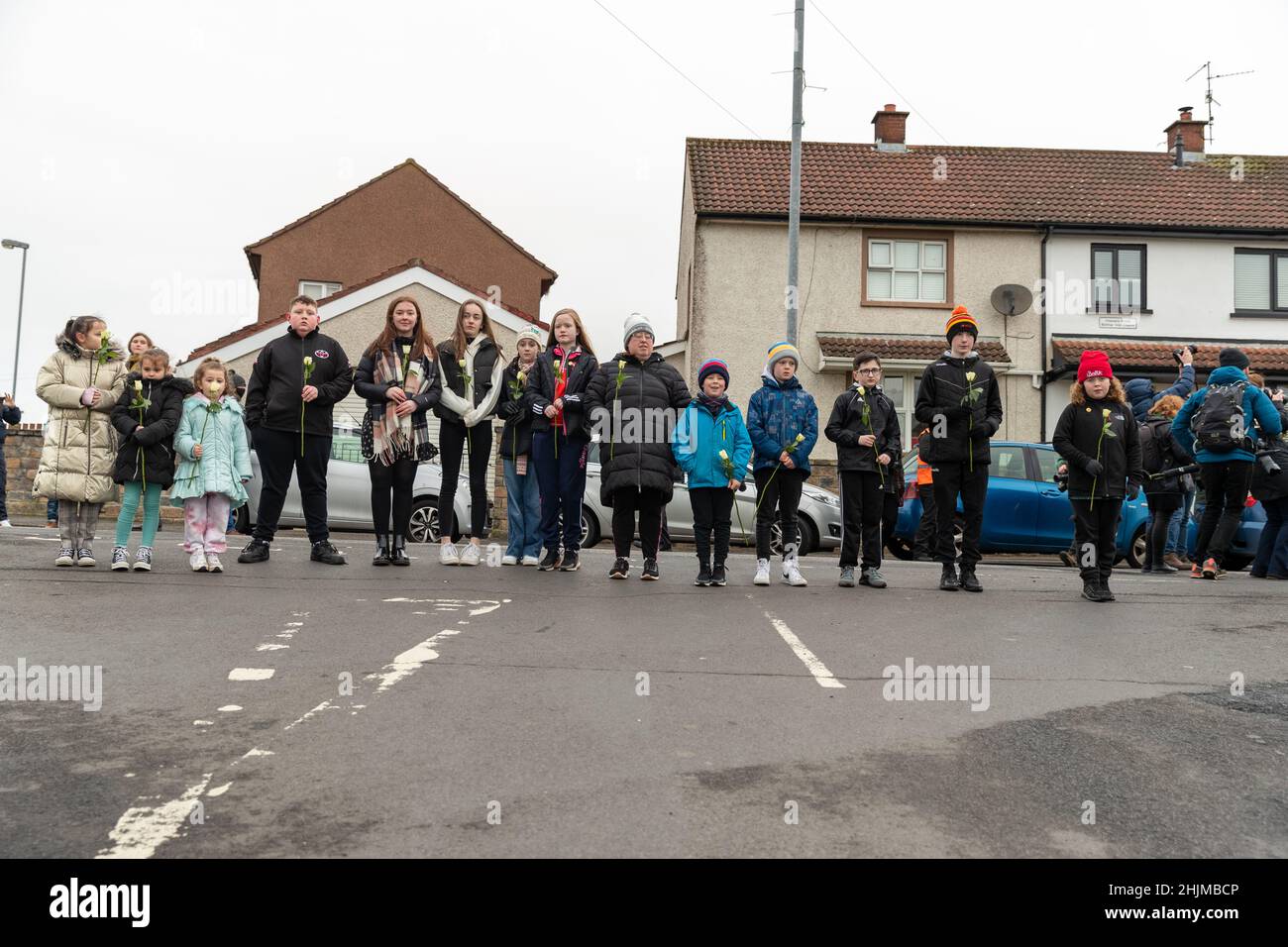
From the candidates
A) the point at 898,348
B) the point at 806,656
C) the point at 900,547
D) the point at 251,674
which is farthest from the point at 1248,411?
the point at 898,348

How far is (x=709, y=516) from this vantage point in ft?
32.8

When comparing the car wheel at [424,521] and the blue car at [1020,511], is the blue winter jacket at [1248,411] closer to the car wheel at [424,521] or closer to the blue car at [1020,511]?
the blue car at [1020,511]

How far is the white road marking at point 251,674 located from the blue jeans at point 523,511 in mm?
5030

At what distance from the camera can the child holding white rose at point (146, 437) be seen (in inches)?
369

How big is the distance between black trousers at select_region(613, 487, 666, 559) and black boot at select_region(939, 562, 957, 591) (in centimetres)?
246

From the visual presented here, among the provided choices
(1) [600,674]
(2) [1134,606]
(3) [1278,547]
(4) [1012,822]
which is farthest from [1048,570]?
(4) [1012,822]

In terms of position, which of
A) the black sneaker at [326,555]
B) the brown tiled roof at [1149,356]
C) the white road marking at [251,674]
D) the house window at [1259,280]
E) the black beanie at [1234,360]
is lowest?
the white road marking at [251,674]

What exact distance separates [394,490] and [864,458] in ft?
13.5

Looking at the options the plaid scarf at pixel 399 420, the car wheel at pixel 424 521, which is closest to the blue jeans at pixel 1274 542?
the plaid scarf at pixel 399 420

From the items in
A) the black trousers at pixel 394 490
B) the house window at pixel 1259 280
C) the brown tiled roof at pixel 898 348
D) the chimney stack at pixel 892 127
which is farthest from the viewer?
the chimney stack at pixel 892 127

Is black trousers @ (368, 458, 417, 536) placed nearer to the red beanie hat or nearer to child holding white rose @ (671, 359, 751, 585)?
child holding white rose @ (671, 359, 751, 585)

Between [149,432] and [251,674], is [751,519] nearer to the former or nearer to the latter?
[149,432]

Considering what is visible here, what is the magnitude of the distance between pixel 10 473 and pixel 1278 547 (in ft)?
65.6

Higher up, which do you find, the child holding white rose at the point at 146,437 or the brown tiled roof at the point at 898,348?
the brown tiled roof at the point at 898,348
